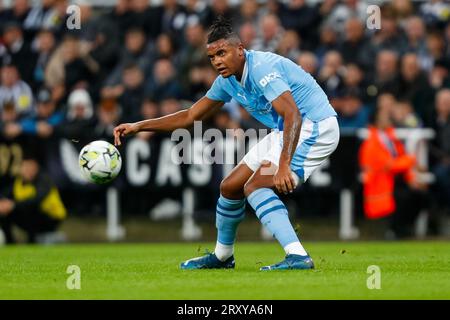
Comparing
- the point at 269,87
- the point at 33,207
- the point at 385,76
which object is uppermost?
the point at 269,87

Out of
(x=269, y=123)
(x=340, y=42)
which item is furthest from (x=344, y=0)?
(x=269, y=123)

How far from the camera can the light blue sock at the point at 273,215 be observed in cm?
929

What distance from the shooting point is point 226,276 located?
9203 millimetres

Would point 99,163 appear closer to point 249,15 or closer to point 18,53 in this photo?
point 249,15

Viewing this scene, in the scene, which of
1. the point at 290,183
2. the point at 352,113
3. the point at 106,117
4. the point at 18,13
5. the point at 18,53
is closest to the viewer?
the point at 290,183

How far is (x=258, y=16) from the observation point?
18141 millimetres

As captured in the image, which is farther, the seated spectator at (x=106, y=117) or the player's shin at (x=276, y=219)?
the seated spectator at (x=106, y=117)

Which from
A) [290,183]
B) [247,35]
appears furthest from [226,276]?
[247,35]

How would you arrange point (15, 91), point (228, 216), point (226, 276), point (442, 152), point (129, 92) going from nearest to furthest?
point (226, 276), point (228, 216), point (442, 152), point (129, 92), point (15, 91)

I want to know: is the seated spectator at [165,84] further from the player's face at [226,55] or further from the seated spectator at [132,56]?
the player's face at [226,55]

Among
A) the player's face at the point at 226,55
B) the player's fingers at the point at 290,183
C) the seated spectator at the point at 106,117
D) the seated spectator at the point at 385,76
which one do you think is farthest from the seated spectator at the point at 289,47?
the player's fingers at the point at 290,183

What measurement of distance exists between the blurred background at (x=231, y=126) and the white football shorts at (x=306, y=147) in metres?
6.62

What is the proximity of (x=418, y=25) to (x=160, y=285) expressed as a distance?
9.94 meters

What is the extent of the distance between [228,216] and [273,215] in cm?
61
